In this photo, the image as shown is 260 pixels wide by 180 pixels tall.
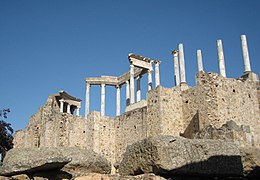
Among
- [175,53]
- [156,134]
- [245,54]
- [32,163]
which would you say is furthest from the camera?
[175,53]

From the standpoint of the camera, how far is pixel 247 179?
4504mm

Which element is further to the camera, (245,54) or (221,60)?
(245,54)

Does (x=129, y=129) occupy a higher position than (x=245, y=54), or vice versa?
(x=245, y=54)

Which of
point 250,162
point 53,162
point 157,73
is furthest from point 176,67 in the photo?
point 53,162

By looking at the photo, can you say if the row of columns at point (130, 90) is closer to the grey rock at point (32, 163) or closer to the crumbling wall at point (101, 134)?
the crumbling wall at point (101, 134)

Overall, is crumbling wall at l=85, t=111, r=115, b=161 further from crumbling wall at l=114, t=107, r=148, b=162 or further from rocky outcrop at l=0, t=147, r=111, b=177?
rocky outcrop at l=0, t=147, r=111, b=177

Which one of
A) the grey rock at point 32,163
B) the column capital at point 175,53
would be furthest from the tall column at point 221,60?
the grey rock at point 32,163

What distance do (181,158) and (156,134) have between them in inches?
614

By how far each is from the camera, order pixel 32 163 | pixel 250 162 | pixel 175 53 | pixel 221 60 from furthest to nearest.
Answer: pixel 175 53 → pixel 221 60 → pixel 250 162 → pixel 32 163

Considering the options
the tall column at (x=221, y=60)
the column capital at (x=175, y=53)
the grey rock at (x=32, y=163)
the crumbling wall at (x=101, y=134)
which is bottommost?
the grey rock at (x=32, y=163)

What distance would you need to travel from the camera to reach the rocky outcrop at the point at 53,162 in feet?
13.5

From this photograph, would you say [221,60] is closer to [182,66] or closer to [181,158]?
[182,66]

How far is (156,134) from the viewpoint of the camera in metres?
19.4

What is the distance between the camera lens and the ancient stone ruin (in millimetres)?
4094
